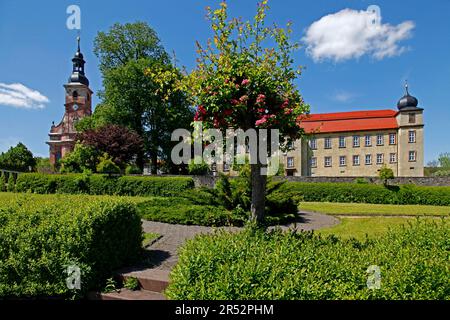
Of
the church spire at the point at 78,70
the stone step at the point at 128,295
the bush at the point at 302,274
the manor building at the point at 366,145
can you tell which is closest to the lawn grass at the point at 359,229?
the bush at the point at 302,274

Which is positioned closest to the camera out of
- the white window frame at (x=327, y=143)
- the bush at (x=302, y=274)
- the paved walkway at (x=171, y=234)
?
the bush at (x=302, y=274)

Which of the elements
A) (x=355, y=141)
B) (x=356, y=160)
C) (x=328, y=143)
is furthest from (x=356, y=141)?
(x=328, y=143)

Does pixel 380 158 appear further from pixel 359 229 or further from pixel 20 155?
pixel 20 155

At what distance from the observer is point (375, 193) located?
22.0 metres

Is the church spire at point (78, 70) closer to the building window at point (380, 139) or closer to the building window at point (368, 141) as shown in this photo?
the building window at point (368, 141)

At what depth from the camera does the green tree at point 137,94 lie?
103 feet

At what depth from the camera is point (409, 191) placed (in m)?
21.7

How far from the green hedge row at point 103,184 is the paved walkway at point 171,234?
12368 mm

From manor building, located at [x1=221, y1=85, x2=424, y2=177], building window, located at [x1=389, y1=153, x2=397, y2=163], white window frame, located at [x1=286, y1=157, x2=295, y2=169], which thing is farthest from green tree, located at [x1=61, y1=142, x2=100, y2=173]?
building window, located at [x1=389, y1=153, x2=397, y2=163]

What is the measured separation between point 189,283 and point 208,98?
10.1 ft

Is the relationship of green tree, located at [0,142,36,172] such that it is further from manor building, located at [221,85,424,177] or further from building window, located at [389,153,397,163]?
building window, located at [389,153,397,163]
